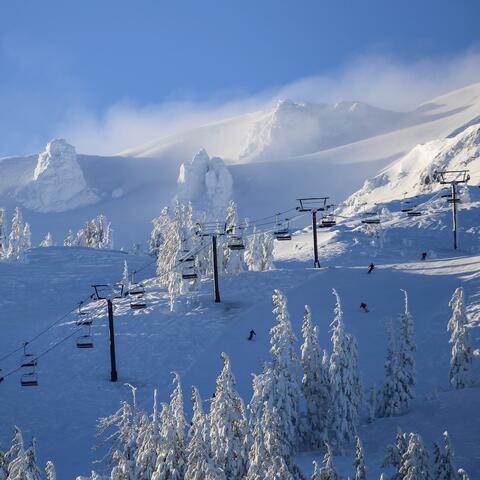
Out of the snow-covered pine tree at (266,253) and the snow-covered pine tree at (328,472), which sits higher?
the snow-covered pine tree at (266,253)

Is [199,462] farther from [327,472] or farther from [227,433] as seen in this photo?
[327,472]

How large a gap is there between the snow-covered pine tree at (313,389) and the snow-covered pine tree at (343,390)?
1.77 ft

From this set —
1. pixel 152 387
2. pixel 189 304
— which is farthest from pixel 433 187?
pixel 152 387

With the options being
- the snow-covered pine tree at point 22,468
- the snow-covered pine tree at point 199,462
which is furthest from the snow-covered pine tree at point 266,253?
the snow-covered pine tree at point 22,468

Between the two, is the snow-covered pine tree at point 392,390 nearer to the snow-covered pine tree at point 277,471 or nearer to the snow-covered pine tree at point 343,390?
the snow-covered pine tree at point 343,390

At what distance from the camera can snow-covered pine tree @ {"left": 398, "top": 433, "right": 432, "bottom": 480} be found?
19.1 m

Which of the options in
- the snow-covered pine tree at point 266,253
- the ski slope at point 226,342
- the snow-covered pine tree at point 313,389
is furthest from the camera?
the snow-covered pine tree at point 266,253

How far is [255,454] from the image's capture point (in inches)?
835

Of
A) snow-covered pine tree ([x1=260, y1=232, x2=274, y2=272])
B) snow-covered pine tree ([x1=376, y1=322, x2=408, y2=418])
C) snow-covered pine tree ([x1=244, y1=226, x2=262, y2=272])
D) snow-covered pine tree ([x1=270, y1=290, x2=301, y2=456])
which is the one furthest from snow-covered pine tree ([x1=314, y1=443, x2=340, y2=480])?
snow-covered pine tree ([x1=260, y1=232, x2=274, y2=272])

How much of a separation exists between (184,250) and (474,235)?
124 feet

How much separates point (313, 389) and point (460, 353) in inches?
358

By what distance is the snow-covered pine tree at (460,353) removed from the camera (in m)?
39.4

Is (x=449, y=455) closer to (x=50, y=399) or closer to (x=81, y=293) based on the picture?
(x=50, y=399)

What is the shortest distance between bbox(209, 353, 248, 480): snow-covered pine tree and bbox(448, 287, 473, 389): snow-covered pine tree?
18.9 metres
